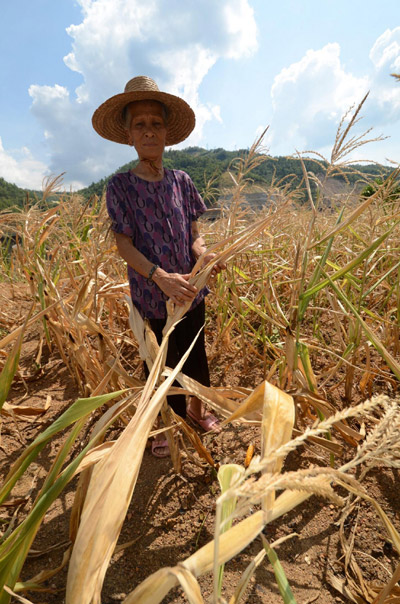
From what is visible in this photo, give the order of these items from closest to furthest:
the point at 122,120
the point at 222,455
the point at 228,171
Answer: the point at 222,455 → the point at 122,120 → the point at 228,171

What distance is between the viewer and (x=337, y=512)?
986mm

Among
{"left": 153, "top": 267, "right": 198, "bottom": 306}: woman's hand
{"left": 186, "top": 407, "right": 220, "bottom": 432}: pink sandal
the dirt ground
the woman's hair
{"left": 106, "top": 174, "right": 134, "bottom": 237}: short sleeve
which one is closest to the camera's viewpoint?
the dirt ground

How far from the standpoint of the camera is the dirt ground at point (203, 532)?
2.69 feet

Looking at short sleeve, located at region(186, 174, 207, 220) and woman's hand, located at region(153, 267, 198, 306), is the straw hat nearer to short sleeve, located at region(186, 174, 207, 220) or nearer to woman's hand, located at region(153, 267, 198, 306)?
short sleeve, located at region(186, 174, 207, 220)

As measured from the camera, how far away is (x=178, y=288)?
1030mm

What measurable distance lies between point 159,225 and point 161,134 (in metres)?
0.37

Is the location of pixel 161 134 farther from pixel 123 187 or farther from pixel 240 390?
pixel 240 390

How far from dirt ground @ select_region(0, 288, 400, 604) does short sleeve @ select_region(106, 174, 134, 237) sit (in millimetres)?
907

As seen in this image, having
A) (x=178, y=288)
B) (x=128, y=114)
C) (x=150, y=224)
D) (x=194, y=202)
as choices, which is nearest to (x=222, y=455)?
(x=178, y=288)

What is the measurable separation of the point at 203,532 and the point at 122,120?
5.42 ft

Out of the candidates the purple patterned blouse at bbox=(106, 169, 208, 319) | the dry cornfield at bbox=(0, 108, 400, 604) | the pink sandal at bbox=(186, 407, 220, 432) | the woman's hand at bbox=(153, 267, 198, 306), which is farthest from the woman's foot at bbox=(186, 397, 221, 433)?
the woman's hand at bbox=(153, 267, 198, 306)

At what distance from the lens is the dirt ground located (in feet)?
2.69

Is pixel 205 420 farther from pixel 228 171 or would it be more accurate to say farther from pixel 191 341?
pixel 228 171

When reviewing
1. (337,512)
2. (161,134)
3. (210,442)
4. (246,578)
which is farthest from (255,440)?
(161,134)
